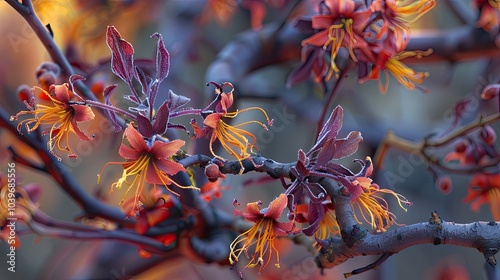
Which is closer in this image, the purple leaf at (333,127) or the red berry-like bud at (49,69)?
the purple leaf at (333,127)

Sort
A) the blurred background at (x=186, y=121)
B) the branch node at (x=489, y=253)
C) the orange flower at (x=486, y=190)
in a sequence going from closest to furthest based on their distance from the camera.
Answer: the branch node at (x=489, y=253) → the orange flower at (x=486, y=190) → the blurred background at (x=186, y=121)

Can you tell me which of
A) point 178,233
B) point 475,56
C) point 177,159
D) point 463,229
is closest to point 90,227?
point 178,233

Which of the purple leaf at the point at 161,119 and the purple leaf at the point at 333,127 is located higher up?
the purple leaf at the point at 161,119

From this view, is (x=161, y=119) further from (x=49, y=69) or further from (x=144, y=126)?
(x=49, y=69)

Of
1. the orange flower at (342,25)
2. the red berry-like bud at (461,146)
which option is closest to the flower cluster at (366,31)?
the orange flower at (342,25)

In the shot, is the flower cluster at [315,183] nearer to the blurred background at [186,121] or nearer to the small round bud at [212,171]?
the small round bud at [212,171]

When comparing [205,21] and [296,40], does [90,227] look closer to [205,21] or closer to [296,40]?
[296,40]

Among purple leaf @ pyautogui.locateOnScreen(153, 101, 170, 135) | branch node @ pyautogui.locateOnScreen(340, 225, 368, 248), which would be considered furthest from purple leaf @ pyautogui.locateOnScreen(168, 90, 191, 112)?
branch node @ pyautogui.locateOnScreen(340, 225, 368, 248)

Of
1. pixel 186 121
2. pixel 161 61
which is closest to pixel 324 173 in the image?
pixel 161 61

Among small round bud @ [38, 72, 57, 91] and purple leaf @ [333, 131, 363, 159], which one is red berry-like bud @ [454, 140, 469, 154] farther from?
small round bud @ [38, 72, 57, 91]
